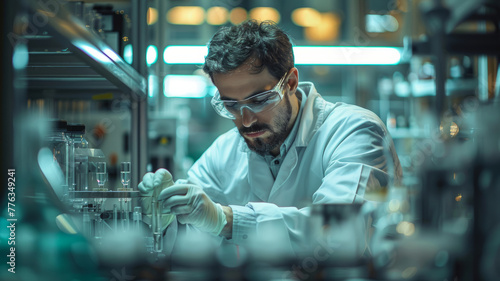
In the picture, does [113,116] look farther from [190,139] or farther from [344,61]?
[190,139]

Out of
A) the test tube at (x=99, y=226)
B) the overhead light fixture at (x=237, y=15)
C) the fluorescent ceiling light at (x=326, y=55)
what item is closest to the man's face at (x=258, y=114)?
the test tube at (x=99, y=226)

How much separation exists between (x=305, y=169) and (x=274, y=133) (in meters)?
0.19

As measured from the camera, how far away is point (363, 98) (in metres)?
4.92

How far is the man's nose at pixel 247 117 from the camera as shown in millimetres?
1671

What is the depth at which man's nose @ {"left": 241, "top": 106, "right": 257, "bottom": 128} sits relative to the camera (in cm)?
167

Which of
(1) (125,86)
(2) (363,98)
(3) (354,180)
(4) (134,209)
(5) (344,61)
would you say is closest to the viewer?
(4) (134,209)

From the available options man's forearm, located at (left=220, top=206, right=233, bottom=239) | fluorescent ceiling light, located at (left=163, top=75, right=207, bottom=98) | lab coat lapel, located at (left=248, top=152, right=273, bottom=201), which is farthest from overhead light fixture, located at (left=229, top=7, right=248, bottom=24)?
man's forearm, located at (left=220, top=206, right=233, bottom=239)

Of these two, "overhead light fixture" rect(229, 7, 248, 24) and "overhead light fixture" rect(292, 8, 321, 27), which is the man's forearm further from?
"overhead light fixture" rect(292, 8, 321, 27)

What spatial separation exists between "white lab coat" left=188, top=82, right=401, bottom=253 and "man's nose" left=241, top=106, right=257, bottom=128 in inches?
9.5

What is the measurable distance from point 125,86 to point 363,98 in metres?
3.73

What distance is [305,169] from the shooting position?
1830 millimetres

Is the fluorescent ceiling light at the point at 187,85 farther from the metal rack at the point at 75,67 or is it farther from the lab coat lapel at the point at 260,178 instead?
the lab coat lapel at the point at 260,178

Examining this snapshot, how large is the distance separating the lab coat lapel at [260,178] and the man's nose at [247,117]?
0.27 meters

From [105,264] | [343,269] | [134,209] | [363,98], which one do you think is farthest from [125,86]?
[363,98]
